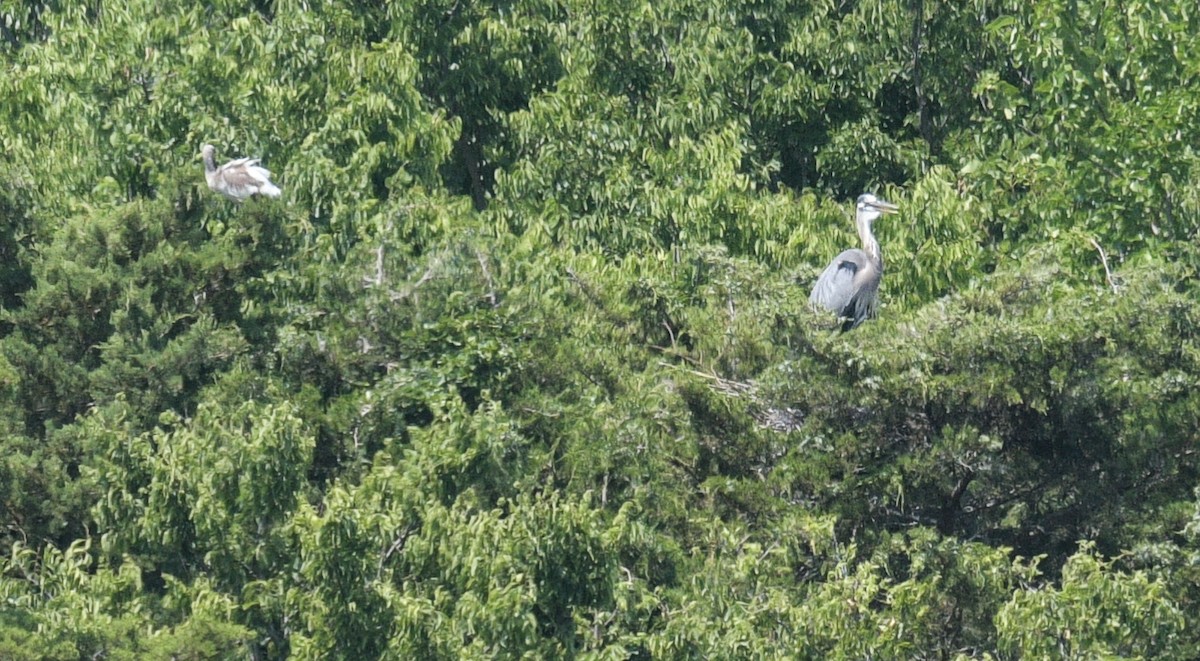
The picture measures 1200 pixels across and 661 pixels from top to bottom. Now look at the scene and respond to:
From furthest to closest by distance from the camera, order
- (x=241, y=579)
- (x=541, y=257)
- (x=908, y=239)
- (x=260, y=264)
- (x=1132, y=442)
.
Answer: (x=908, y=239)
(x=541, y=257)
(x=260, y=264)
(x=1132, y=442)
(x=241, y=579)

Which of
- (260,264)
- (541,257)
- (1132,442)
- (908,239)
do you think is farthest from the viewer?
(908,239)

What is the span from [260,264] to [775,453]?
3291 mm

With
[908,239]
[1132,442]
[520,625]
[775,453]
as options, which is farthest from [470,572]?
[908,239]

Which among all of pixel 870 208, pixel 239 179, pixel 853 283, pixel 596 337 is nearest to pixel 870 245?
pixel 870 208

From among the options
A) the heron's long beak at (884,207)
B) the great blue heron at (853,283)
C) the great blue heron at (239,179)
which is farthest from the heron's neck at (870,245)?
the great blue heron at (239,179)

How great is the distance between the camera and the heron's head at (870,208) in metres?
15.1

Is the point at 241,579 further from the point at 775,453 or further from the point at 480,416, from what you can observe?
the point at 775,453

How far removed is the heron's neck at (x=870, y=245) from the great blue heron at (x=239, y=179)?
4.23 m

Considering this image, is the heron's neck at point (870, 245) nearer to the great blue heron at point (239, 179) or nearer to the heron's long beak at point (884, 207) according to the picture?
the heron's long beak at point (884, 207)

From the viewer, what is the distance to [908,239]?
15.1 meters

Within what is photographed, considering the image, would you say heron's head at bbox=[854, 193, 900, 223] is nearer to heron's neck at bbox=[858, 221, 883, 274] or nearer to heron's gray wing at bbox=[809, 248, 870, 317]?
heron's neck at bbox=[858, 221, 883, 274]

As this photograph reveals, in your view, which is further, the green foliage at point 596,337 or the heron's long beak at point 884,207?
the heron's long beak at point 884,207

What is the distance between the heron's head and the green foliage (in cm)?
10

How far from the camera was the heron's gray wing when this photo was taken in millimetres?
14211
